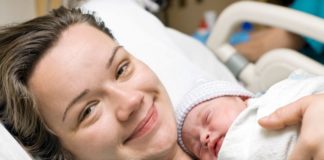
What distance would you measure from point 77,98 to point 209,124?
34 centimetres

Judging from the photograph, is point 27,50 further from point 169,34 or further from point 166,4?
point 166,4

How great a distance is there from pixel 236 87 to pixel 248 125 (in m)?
0.26

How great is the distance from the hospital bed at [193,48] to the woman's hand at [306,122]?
517 millimetres

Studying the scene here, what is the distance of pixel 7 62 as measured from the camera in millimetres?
1012

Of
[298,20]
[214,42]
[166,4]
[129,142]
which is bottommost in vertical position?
[166,4]

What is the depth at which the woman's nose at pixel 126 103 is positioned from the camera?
96cm

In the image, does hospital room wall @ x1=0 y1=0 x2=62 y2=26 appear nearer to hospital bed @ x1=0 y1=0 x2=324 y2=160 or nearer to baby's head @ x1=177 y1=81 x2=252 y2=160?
hospital bed @ x1=0 y1=0 x2=324 y2=160

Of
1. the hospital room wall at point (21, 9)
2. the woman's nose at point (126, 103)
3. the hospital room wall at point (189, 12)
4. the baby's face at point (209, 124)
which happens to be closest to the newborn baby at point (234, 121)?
the baby's face at point (209, 124)

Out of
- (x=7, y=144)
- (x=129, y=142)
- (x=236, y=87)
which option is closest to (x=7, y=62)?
(x=7, y=144)

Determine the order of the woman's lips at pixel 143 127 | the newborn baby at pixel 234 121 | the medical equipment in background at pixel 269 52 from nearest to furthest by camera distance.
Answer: the newborn baby at pixel 234 121
the woman's lips at pixel 143 127
the medical equipment in background at pixel 269 52

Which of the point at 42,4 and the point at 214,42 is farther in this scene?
the point at 214,42

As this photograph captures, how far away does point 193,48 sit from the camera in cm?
172

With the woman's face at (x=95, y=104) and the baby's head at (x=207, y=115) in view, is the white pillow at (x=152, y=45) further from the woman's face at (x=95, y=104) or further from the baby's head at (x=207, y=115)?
the woman's face at (x=95, y=104)

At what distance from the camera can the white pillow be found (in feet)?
4.74
